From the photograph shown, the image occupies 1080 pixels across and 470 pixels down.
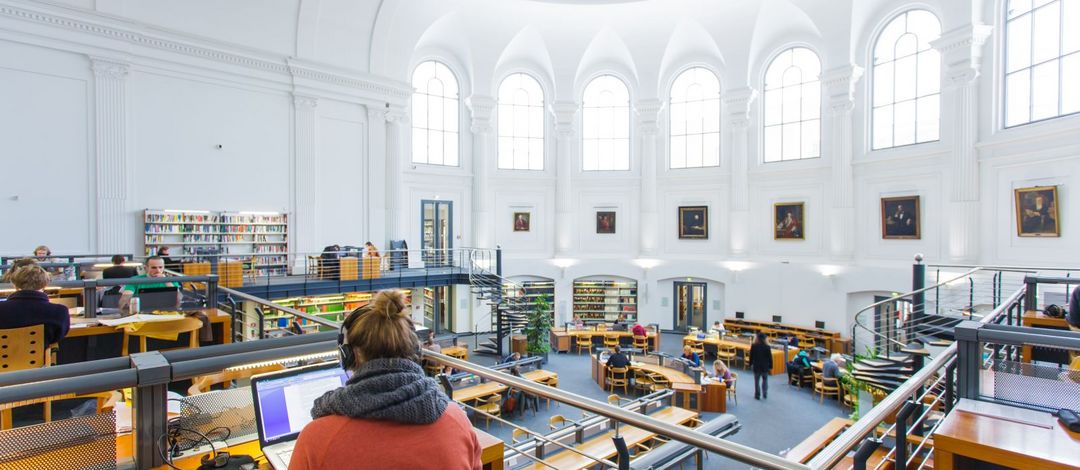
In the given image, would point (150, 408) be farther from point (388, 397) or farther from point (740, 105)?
point (740, 105)

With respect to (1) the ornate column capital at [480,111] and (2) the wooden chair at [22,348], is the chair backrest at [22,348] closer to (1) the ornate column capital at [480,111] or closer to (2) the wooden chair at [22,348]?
(2) the wooden chair at [22,348]

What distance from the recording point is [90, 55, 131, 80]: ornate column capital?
9.89 metres

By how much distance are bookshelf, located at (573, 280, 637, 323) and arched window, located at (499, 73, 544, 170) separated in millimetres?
4497

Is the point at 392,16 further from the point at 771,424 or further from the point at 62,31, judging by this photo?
the point at 771,424

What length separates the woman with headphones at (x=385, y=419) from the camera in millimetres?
1206

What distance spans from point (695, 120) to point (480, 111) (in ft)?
23.4

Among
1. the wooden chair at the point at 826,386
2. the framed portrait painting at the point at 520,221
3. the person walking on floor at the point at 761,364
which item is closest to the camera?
the wooden chair at the point at 826,386

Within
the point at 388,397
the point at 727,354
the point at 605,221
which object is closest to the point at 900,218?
the point at 727,354

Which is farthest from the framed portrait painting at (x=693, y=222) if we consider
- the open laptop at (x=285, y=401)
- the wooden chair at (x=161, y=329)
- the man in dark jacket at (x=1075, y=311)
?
the open laptop at (x=285, y=401)

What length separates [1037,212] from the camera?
9422mm

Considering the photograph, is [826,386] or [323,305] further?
A: [323,305]

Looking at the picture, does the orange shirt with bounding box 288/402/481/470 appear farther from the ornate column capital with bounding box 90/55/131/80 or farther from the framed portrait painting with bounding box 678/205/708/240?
the framed portrait painting with bounding box 678/205/708/240

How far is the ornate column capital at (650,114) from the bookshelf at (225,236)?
11.3 m

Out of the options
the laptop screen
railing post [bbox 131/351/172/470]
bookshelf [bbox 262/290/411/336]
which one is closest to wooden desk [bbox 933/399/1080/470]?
the laptop screen
